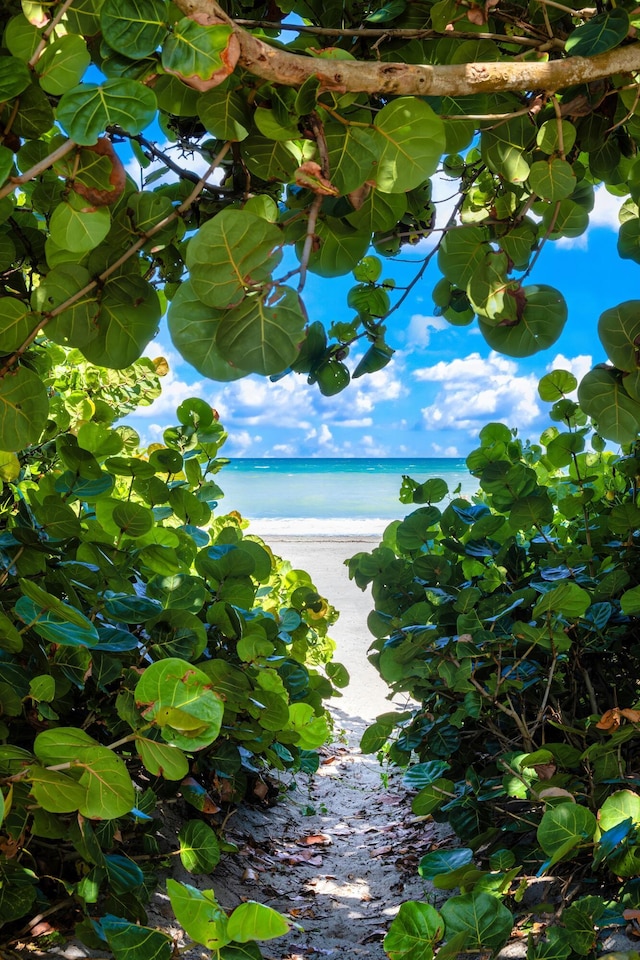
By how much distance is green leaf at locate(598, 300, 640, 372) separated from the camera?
101cm

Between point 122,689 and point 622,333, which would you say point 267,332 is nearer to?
point 622,333

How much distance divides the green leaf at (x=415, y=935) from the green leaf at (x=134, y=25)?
3.49ft

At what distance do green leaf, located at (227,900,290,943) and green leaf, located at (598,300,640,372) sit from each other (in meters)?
0.85

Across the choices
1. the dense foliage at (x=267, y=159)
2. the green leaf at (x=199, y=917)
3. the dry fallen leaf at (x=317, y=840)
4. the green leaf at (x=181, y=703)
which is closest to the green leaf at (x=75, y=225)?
the dense foliage at (x=267, y=159)

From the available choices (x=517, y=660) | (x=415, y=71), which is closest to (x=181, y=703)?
(x=415, y=71)

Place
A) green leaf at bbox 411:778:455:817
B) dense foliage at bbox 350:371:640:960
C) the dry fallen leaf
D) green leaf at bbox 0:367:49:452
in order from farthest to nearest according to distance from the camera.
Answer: the dry fallen leaf
green leaf at bbox 411:778:455:817
dense foliage at bbox 350:371:640:960
green leaf at bbox 0:367:49:452

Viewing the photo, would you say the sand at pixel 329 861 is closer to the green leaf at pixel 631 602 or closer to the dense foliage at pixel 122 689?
the dense foliage at pixel 122 689

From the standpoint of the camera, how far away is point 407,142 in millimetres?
819

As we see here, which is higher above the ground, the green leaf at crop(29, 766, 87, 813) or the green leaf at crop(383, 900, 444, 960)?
the green leaf at crop(29, 766, 87, 813)

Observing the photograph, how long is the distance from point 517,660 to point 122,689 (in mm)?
902

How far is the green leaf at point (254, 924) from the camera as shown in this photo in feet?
2.29

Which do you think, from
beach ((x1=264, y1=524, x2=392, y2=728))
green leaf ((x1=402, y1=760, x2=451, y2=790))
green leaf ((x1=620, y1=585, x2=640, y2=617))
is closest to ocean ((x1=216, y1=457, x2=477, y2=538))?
beach ((x1=264, y1=524, x2=392, y2=728))

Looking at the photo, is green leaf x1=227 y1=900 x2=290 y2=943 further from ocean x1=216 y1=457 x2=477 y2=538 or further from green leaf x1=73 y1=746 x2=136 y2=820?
ocean x1=216 y1=457 x2=477 y2=538

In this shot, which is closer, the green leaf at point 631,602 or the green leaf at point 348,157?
the green leaf at point 348,157
